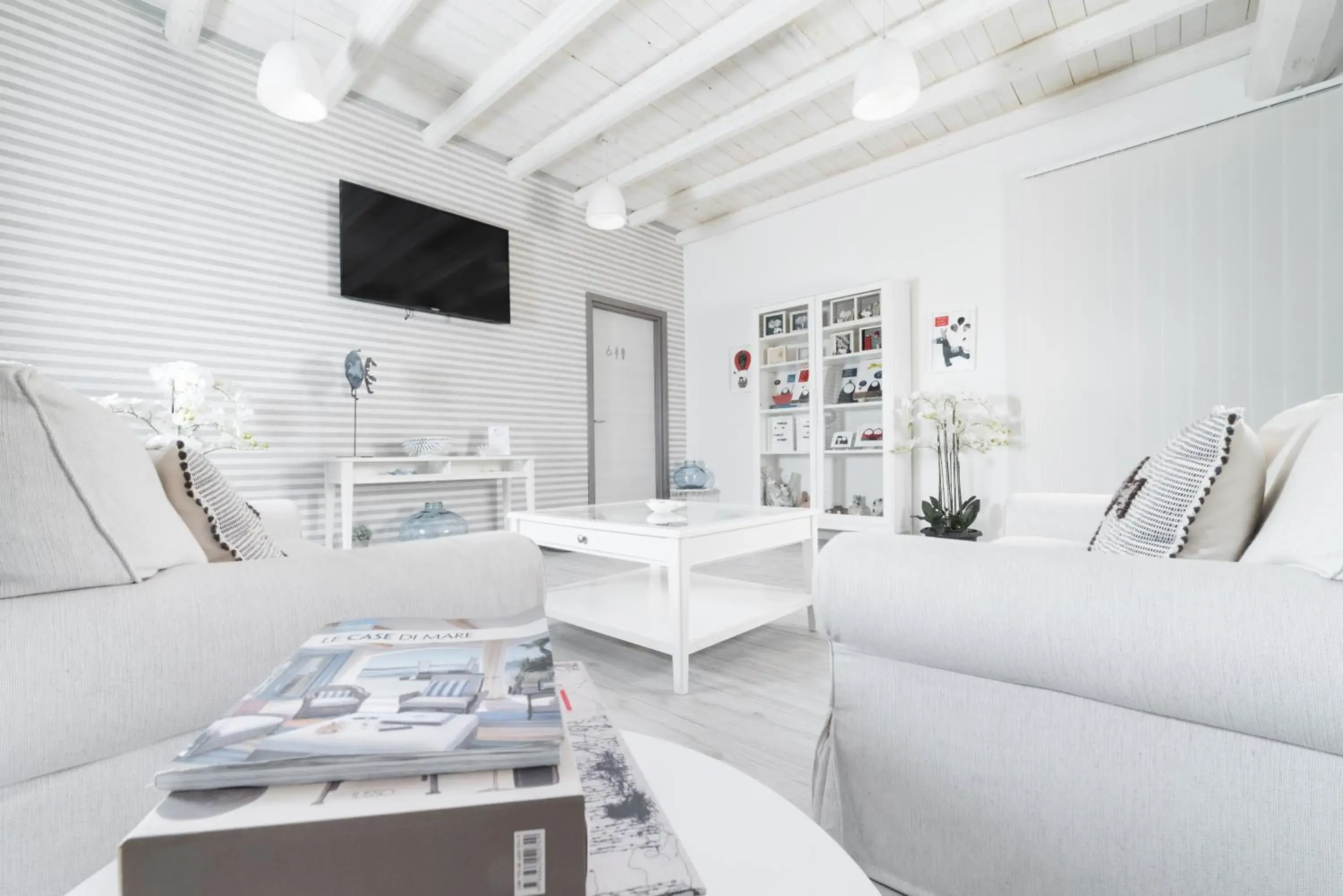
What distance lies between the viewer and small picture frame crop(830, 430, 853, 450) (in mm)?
4344

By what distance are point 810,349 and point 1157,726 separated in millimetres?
3824

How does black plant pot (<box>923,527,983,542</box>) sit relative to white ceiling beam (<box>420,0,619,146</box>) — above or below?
below

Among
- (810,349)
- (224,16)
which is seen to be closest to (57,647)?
(224,16)

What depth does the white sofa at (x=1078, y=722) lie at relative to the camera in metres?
0.71

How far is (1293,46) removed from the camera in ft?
8.36

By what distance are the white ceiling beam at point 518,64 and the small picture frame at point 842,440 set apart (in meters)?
2.92

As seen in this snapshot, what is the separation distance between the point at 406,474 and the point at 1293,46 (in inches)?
179

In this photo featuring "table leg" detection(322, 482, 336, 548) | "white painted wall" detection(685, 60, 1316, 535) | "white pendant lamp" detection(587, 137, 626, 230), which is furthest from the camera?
"white pendant lamp" detection(587, 137, 626, 230)

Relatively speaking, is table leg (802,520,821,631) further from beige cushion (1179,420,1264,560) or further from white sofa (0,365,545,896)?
white sofa (0,365,545,896)

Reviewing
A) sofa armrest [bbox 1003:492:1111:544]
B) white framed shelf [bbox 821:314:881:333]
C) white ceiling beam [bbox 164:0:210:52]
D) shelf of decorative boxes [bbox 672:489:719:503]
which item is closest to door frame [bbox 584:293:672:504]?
shelf of decorative boxes [bbox 672:489:719:503]

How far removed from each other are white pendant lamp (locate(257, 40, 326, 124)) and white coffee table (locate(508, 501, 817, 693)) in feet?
6.28

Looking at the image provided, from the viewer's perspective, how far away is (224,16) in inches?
113

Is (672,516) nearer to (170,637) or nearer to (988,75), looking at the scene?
(170,637)

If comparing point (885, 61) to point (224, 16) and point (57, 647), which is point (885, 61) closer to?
point (57, 647)
